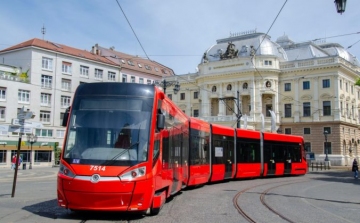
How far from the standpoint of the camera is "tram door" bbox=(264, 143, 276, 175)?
81.3ft

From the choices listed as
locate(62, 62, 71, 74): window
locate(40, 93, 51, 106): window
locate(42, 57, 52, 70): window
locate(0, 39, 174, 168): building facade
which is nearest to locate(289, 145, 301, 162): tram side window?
locate(0, 39, 174, 168): building facade

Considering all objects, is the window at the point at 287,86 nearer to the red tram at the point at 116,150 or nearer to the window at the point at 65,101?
the window at the point at 65,101

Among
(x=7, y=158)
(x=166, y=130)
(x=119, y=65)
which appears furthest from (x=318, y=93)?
(x=166, y=130)

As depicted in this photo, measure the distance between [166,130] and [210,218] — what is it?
→ 8.68ft

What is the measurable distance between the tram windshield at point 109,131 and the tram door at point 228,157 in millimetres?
12140

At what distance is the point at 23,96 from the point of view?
179ft

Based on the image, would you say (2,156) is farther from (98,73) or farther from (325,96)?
(325,96)

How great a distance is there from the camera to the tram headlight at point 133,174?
8.41 meters

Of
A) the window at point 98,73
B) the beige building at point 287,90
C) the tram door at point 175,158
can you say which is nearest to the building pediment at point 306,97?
the beige building at point 287,90

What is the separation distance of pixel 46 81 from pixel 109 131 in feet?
172

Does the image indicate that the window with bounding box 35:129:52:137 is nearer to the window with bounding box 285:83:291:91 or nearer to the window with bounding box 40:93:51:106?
the window with bounding box 40:93:51:106

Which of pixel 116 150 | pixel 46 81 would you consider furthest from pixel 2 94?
pixel 116 150

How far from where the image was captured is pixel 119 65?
232ft

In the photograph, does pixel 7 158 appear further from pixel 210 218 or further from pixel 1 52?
pixel 210 218
